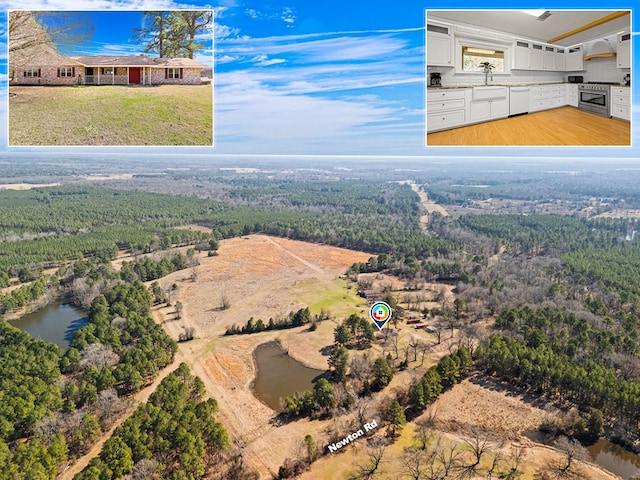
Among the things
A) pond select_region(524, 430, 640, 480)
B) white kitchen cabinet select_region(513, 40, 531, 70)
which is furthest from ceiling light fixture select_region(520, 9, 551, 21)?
pond select_region(524, 430, 640, 480)

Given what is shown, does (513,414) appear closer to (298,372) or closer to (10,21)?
(298,372)

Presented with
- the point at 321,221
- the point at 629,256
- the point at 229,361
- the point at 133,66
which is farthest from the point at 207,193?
the point at 133,66

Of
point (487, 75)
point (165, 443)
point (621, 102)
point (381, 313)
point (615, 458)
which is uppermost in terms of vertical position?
point (487, 75)

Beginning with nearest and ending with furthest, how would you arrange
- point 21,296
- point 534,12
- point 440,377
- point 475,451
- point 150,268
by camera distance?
point 534,12
point 475,451
point 440,377
point 21,296
point 150,268

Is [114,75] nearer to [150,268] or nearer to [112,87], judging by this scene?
[112,87]

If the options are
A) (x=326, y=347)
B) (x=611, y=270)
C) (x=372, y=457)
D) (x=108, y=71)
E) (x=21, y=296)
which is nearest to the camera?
(x=108, y=71)

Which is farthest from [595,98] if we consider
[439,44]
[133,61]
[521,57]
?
[133,61]

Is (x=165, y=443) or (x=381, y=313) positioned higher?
(x=381, y=313)

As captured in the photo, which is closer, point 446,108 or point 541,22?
point 541,22

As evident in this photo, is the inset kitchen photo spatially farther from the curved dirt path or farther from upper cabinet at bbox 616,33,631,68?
the curved dirt path

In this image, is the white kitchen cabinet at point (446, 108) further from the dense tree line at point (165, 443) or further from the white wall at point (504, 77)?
the dense tree line at point (165, 443)
